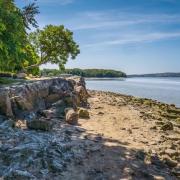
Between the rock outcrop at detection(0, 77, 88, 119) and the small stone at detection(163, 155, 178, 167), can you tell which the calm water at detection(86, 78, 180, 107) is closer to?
the rock outcrop at detection(0, 77, 88, 119)

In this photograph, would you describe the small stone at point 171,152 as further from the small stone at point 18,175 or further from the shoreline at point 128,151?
the small stone at point 18,175

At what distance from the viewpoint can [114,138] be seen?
16.1m

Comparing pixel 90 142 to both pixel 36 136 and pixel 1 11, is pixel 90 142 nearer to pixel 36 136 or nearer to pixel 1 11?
pixel 36 136

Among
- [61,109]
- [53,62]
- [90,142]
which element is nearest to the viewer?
[90,142]

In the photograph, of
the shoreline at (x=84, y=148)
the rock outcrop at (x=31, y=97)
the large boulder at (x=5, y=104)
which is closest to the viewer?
the shoreline at (x=84, y=148)

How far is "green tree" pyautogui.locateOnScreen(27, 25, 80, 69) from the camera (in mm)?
52000

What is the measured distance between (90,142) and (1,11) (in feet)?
37.0

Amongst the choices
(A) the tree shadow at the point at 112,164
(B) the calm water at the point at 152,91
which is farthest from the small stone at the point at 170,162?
(B) the calm water at the point at 152,91

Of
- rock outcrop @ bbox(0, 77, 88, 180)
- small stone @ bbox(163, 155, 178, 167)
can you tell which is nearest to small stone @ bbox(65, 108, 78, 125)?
rock outcrop @ bbox(0, 77, 88, 180)

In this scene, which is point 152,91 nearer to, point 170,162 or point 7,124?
point 7,124

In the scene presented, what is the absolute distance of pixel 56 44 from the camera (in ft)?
172

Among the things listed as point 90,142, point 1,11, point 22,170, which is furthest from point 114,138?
point 1,11

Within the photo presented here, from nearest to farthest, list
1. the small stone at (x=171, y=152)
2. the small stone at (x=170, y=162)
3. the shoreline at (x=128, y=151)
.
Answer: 1. the shoreline at (x=128, y=151)
2. the small stone at (x=170, y=162)
3. the small stone at (x=171, y=152)

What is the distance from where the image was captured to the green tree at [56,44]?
171ft
